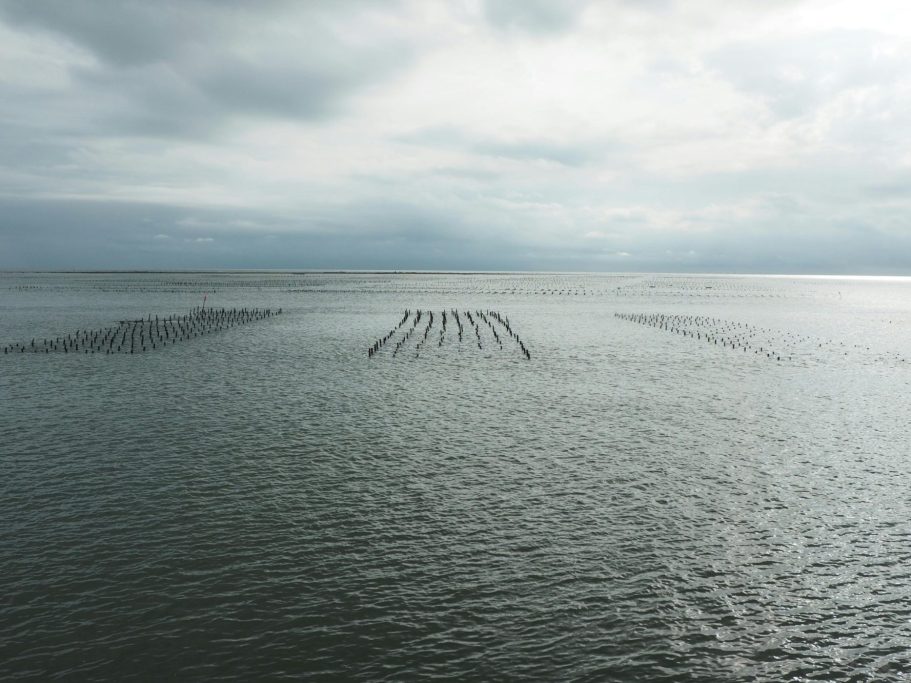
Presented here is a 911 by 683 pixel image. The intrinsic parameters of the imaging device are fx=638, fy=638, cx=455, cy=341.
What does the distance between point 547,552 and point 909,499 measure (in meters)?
20.8

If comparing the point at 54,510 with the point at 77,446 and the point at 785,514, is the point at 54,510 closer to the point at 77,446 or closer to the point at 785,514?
the point at 77,446

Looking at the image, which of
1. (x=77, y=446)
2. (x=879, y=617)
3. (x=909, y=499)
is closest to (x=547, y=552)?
(x=879, y=617)

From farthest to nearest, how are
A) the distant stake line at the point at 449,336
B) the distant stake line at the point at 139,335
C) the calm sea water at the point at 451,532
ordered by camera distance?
the distant stake line at the point at 449,336, the distant stake line at the point at 139,335, the calm sea water at the point at 451,532

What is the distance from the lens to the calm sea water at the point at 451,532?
2012 cm

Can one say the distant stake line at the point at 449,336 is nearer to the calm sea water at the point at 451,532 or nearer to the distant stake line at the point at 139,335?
the calm sea water at the point at 451,532

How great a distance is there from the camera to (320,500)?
31.9m

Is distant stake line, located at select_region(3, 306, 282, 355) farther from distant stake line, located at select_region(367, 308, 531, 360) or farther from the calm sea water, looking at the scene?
distant stake line, located at select_region(367, 308, 531, 360)

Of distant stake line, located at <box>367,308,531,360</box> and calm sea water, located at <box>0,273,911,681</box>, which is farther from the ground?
distant stake line, located at <box>367,308,531,360</box>

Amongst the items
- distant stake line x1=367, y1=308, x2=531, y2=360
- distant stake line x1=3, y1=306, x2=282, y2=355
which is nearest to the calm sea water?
distant stake line x1=3, y1=306, x2=282, y2=355

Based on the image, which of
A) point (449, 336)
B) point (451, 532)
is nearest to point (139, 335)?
point (449, 336)

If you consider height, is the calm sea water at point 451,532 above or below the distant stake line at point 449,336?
below

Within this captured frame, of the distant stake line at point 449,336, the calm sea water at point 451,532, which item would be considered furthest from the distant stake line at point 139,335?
the distant stake line at point 449,336

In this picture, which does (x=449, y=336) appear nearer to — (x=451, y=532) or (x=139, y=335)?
(x=139, y=335)

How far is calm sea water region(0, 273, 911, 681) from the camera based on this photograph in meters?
20.1
